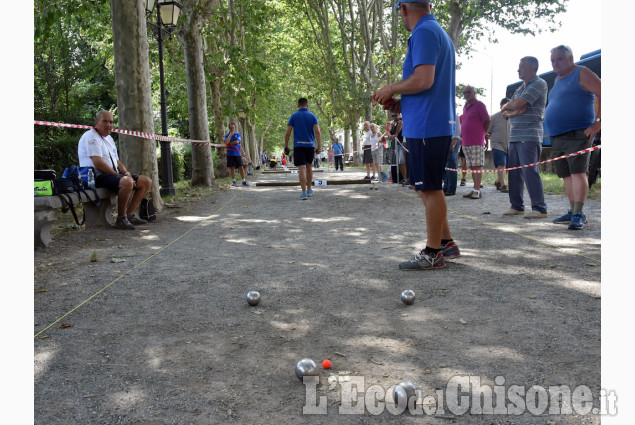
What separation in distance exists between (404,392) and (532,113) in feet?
21.6

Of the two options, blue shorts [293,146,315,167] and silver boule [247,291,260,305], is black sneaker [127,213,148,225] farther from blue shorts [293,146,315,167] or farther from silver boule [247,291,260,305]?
silver boule [247,291,260,305]

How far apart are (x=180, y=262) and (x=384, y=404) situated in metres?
3.68

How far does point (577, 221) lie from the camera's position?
6875 mm

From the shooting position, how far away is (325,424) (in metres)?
2.28

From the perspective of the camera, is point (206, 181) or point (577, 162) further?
point (206, 181)

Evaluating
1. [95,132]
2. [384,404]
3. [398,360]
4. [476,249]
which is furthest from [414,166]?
[95,132]

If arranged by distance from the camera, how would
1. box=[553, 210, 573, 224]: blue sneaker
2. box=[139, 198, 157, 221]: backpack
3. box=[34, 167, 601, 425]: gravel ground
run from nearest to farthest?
box=[34, 167, 601, 425]: gravel ground < box=[553, 210, 573, 224]: blue sneaker < box=[139, 198, 157, 221]: backpack

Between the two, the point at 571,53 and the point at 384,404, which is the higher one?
the point at 571,53

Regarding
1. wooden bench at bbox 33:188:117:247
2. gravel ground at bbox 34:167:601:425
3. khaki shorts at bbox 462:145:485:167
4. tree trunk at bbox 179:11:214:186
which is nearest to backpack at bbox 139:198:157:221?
wooden bench at bbox 33:188:117:247

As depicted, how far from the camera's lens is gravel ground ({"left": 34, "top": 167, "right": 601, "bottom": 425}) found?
2.54 metres

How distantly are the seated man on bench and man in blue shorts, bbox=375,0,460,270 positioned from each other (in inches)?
183

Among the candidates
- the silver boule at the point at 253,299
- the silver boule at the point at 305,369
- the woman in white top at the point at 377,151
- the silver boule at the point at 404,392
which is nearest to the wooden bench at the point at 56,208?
the silver boule at the point at 253,299

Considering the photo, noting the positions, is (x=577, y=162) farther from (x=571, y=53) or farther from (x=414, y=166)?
(x=414, y=166)

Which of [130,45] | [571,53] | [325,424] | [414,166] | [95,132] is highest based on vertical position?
[130,45]
